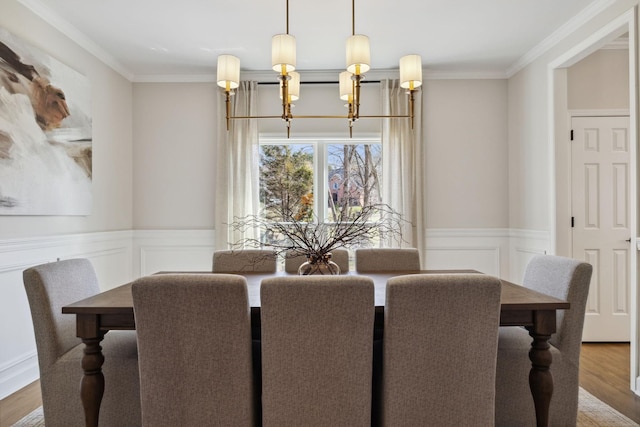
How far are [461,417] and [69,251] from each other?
10.1 feet

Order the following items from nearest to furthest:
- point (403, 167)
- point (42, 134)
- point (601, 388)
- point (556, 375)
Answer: point (556, 375) < point (601, 388) < point (42, 134) < point (403, 167)

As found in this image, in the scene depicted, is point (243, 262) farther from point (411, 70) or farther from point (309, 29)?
point (309, 29)

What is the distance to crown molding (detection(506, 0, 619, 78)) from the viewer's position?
118 inches

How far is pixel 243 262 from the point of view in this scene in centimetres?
284

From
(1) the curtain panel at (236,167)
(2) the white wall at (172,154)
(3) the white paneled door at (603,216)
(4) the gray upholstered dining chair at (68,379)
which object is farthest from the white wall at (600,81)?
(4) the gray upholstered dining chair at (68,379)

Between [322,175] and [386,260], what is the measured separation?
1.87 m

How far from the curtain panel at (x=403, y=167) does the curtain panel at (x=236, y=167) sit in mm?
1347

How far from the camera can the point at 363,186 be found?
15.0 feet

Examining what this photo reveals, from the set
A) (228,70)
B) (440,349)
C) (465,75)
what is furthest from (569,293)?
(465,75)

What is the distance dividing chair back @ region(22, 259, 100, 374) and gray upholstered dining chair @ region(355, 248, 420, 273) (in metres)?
1.68

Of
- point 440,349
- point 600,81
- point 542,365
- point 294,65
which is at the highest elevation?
point 600,81

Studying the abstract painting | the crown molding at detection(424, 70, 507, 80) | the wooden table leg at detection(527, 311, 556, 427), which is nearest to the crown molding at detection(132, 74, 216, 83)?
the abstract painting

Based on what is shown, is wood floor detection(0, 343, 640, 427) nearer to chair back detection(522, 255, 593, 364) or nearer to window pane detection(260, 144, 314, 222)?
chair back detection(522, 255, 593, 364)

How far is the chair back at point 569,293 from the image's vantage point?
6.29ft
